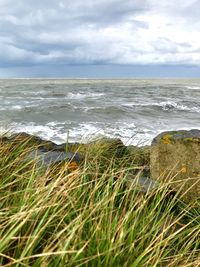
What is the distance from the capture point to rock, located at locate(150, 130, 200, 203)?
418 cm

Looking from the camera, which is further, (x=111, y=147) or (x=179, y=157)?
(x=111, y=147)

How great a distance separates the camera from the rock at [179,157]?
418cm

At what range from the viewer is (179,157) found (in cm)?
436

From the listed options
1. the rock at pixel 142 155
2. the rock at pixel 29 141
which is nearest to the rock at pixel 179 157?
the rock at pixel 29 141

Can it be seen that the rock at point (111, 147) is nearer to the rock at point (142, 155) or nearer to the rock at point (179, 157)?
the rock at point (142, 155)

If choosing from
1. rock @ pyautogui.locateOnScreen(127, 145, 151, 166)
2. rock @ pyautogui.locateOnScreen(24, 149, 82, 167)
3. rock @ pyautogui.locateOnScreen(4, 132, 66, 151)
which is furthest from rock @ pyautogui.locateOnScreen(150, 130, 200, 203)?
rock @ pyautogui.locateOnScreen(127, 145, 151, 166)

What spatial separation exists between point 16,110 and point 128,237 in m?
21.6

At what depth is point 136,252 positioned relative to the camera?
2.18 meters

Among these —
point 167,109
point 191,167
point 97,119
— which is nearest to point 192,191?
point 191,167

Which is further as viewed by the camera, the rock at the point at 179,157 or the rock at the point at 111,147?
the rock at the point at 111,147

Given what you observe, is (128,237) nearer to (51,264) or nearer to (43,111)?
(51,264)

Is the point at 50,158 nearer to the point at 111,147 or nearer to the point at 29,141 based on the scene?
the point at 29,141

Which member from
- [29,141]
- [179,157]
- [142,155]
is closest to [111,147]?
[142,155]

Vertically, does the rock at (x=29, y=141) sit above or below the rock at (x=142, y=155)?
above
